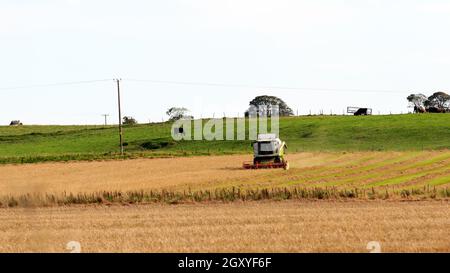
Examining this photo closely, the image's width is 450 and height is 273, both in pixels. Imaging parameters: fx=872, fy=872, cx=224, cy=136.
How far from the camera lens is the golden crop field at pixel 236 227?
21078mm

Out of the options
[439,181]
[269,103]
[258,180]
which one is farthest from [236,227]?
[269,103]

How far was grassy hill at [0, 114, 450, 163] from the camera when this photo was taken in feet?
271

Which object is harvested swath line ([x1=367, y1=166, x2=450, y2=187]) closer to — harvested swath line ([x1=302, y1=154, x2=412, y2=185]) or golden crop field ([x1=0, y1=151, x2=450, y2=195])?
golden crop field ([x1=0, y1=151, x2=450, y2=195])

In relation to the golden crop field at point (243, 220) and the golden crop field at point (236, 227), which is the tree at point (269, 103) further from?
the golden crop field at point (236, 227)

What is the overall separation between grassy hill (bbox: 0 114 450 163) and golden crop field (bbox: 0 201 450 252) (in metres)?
46.8

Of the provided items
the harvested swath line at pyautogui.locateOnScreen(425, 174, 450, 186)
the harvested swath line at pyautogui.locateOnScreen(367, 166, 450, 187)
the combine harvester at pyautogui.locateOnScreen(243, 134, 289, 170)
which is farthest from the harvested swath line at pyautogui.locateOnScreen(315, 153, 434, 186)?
the combine harvester at pyautogui.locateOnScreen(243, 134, 289, 170)

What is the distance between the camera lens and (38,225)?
27281 mm

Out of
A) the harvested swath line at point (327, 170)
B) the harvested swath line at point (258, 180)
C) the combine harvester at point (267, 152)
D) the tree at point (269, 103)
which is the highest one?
the tree at point (269, 103)

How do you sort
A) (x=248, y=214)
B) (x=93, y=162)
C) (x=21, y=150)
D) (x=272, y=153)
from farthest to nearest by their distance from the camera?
(x=21, y=150) → (x=93, y=162) → (x=272, y=153) → (x=248, y=214)

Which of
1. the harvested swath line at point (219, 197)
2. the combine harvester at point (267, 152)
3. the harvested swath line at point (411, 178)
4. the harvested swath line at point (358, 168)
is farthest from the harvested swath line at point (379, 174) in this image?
the harvested swath line at point (219, 197)

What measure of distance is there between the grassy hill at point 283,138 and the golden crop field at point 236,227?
154 feet

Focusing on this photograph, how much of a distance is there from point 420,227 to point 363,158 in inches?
1644
